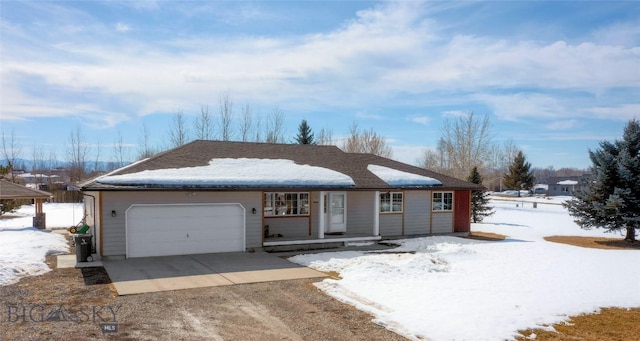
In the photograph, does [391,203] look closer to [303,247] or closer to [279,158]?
[303,247]

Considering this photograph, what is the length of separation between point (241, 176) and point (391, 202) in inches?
273

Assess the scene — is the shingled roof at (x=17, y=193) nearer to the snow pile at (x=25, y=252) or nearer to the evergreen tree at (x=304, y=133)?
the snow pile at (x=25, y=252)

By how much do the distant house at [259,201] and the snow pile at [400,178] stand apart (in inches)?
1.9

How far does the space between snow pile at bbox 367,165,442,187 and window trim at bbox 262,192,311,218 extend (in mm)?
3567

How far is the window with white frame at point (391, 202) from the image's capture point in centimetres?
1850

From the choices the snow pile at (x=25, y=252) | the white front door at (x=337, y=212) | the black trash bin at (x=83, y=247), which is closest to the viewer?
the snow pile at (x=25, y=252)

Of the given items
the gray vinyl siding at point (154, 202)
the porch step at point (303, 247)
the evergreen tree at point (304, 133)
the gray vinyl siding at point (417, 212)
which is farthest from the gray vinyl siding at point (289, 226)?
the evergreen tree at point (304, 133)

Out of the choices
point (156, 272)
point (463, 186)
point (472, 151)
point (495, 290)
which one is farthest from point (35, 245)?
point (472, 151)

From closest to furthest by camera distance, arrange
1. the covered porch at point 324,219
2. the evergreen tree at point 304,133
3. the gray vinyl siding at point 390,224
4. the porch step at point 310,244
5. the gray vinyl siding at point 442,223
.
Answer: the porch step at point 310,244, the covered porch at point 324,219, the gray vinyl siding at point 390,224, the gray vinyl siding at point 442,223, the evergreen tree at point 304,133

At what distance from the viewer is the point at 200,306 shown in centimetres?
841

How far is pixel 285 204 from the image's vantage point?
1661 cm

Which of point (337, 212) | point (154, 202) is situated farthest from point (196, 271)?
point (337, 212)

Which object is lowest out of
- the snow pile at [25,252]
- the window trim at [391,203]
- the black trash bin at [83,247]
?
the snow pile at [25,252]

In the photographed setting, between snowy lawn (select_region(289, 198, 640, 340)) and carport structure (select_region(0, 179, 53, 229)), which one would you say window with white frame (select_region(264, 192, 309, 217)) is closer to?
snowy lawn (select_region(289, 198, 640, 340))
